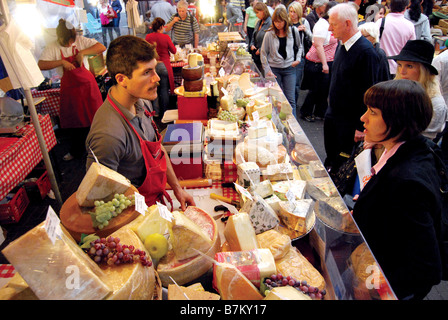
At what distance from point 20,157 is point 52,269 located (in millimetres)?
3427

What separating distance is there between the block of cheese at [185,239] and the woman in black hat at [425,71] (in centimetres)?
255

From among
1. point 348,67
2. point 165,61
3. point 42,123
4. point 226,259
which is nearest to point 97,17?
point 165,61

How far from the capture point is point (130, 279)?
1.15m

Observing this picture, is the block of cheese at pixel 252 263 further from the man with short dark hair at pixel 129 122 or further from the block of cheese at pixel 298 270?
the man with short dark hair at pixel 129 122

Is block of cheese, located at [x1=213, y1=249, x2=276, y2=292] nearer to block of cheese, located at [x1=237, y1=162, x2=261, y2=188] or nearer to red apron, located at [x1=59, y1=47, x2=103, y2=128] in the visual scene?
block of cheese, located at [x1=237, y1=162, x2=261, y2=188]

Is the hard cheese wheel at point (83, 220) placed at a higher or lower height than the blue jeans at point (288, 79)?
higher

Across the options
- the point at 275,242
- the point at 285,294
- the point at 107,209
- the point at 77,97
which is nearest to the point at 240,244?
the point at 275,242

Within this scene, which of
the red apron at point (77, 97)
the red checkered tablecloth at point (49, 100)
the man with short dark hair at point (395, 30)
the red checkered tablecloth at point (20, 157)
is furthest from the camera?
the red checkered tablecloth at point (49, 100)

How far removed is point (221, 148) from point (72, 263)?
1834 mm

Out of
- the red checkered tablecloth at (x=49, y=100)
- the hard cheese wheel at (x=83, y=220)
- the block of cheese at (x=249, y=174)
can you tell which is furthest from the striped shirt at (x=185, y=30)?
the hard cheese wheel at (x=83, y=220)

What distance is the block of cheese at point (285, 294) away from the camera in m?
1.18

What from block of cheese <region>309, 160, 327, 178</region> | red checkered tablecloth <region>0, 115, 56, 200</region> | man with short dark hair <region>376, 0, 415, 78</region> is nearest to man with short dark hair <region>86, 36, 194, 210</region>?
block of cheese <region>309, 160, 327, 178</region>

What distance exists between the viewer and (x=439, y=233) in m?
1.80
